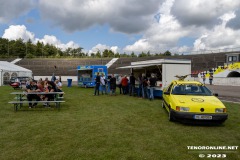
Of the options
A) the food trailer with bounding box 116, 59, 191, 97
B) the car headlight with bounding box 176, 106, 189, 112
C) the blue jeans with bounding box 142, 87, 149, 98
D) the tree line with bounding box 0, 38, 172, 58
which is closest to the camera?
the car headlight with bounding box 176, 106, 189, 112

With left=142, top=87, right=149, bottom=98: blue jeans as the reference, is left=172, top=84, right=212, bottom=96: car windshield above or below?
above

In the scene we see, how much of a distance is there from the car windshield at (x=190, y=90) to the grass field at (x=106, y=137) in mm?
1180

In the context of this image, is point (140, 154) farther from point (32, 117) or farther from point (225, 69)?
point (225, 69)

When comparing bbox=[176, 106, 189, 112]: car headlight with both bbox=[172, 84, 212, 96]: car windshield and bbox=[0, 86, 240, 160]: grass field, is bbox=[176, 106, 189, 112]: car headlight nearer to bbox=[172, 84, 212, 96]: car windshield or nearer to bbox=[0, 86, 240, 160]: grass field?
bbox=[0, 86, 240, 160]: grass field

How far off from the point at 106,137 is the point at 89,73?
23235 mm

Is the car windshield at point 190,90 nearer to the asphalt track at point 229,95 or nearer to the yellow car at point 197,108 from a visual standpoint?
Result: the yellow car at point 197,108

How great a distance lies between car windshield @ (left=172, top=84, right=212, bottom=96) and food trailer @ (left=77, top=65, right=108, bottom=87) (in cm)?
1859

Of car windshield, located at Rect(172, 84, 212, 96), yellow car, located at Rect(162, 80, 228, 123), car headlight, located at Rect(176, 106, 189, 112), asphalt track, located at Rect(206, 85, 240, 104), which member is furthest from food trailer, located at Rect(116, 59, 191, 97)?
car headlight, located at Rect(176, 106, 189, 112)

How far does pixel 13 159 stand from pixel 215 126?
618 cm

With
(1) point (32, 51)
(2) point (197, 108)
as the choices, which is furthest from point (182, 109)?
(1) point (32, 51)

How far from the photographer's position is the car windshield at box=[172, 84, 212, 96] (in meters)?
8.55

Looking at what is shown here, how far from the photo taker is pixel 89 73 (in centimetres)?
2878

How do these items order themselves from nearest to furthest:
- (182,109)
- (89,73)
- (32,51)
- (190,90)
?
(182,109), (190,90), (89,73), (32,51)

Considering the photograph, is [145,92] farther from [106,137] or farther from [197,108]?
[106,137]
